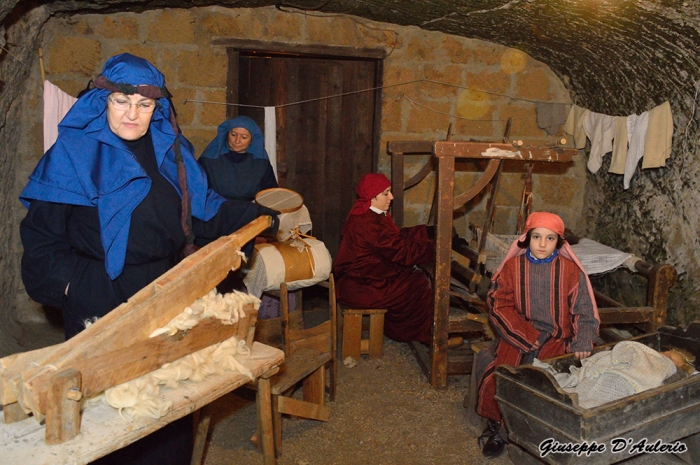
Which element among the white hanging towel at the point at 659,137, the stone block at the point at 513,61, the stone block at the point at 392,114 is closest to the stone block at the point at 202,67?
the stone block at the point at 392,114

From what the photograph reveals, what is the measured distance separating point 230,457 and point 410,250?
2.11m

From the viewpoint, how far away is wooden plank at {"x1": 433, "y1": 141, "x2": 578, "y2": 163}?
3.93 meters

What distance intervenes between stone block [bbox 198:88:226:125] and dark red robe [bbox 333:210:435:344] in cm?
149

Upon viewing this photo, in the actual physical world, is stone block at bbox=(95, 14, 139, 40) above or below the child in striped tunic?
above

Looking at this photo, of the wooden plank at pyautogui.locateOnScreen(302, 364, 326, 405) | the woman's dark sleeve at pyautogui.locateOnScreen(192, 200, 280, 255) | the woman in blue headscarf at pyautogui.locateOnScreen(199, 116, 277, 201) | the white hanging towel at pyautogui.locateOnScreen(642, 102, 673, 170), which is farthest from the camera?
the woman in blue headscarf at pyautogui.locateOnScreen(199, 116, 277, 201)

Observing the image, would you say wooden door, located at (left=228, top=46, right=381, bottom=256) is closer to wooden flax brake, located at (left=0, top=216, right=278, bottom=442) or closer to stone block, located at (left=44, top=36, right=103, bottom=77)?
stone block, located at (left=44, top=36, right=103, bottom=77)

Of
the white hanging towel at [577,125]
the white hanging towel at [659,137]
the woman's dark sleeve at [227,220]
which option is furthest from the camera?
the white hanging towel at [577,125]

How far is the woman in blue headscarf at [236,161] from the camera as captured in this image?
4.64 m

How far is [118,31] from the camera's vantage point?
16.0ft

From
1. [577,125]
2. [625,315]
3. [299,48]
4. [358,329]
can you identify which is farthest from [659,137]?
[299,48]

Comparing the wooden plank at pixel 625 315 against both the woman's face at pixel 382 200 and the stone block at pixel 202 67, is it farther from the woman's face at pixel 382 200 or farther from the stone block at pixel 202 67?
the stone block at pixel 202 67

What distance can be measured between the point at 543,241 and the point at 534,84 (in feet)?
9.11

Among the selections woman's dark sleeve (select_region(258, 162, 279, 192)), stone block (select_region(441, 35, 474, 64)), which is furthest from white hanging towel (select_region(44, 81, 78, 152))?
stone block (select_region(441, 35, 474, 64))

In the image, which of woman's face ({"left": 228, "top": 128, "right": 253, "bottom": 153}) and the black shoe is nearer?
the black shoe
